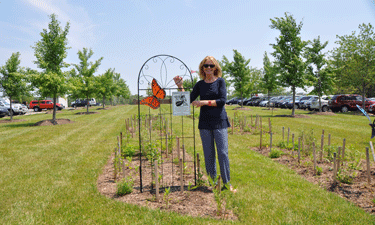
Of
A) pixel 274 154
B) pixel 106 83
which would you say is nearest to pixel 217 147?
pixel 274 154

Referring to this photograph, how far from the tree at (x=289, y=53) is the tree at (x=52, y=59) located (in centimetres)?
1460

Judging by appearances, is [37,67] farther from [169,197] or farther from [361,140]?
[361,140]

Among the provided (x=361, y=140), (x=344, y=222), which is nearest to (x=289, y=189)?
(x=344, y=222)

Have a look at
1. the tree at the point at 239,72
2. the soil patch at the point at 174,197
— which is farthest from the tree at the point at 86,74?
the soil patch at the point at 174,197

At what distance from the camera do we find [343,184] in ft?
13.6

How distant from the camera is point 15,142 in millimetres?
9070

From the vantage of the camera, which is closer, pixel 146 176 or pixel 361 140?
pixel 146 176

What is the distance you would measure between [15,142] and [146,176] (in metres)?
7.24

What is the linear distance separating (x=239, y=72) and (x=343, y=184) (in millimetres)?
23274

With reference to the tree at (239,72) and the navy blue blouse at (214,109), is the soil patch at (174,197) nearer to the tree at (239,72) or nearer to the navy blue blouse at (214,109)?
the navy blue blouse at (214,109)

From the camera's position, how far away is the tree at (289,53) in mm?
16875

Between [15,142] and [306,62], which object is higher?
[306,62]

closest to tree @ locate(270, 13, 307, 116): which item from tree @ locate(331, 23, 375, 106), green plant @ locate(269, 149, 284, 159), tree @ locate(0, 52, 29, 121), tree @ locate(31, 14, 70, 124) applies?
tree @ locate(331, 23, 375, 106)

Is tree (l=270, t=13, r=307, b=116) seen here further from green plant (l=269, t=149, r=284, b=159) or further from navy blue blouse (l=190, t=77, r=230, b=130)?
navy blue blouse (l=190, t=77, r=230, b=130)
